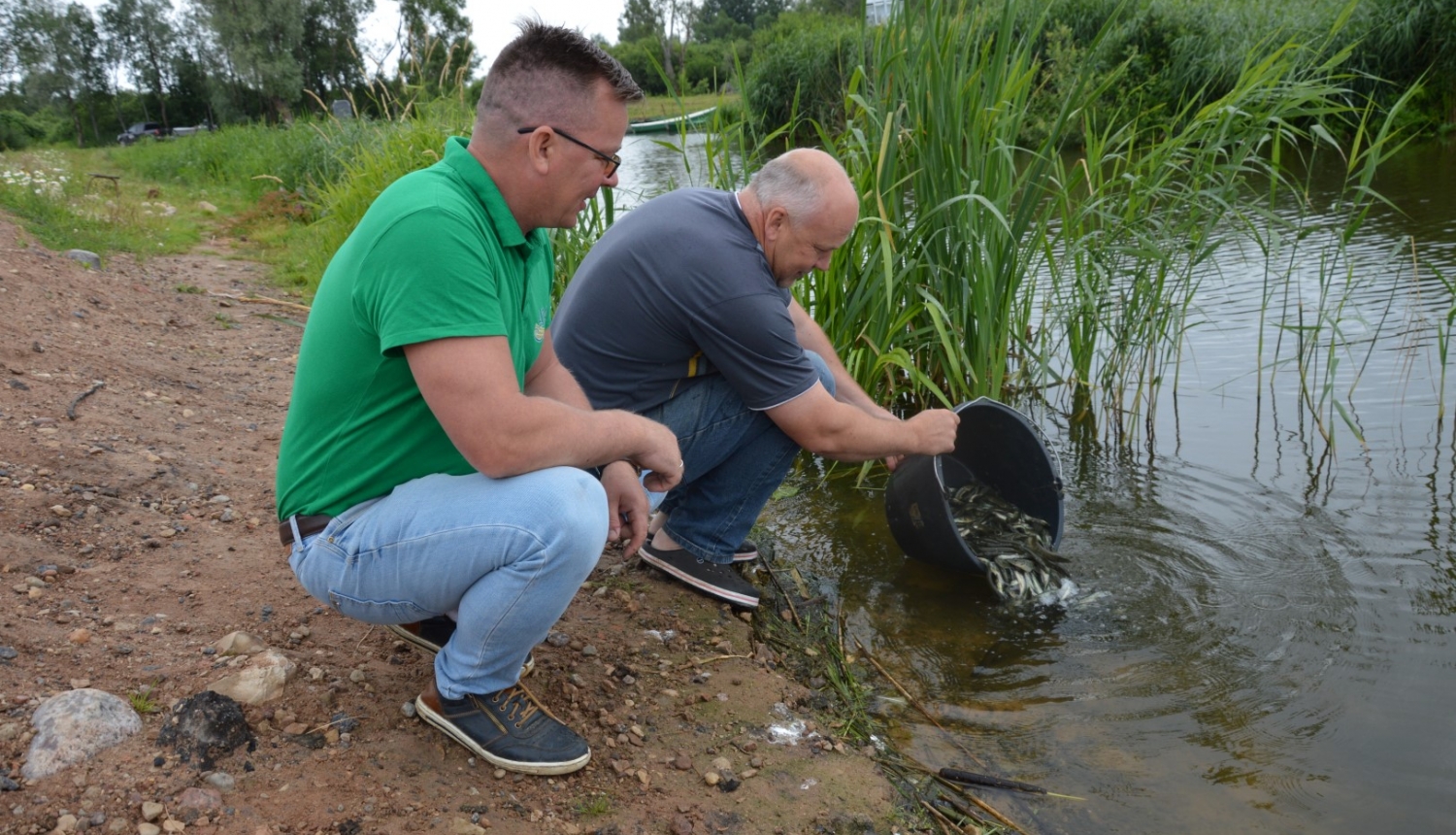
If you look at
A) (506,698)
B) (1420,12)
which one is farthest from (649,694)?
(1420,12)

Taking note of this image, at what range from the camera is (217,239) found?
922 cm

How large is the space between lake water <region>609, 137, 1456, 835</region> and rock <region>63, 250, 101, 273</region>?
182 inches

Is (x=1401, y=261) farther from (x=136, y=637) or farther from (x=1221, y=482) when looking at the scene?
(x=136, y=637)

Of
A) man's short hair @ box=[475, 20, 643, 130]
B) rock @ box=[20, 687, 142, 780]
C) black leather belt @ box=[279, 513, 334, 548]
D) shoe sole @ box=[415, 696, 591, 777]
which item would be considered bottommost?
shoe sole @ box=[415, 696, 591, 777]

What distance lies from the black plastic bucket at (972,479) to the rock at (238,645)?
1739mm

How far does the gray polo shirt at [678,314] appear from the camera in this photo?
254 centimetres

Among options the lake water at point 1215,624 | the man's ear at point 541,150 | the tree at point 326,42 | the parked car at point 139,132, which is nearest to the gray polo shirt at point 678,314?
the man's ear at point 541,150

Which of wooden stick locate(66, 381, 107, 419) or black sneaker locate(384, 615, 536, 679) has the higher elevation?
wooden stick locate(66, 381, 107, 419)

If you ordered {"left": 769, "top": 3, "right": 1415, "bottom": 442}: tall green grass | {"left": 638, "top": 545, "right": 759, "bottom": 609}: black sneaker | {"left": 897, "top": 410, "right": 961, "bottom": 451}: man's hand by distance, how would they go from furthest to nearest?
{"left": 769, "top": 3, "right": 1415, "bottom": 442}: tall green grass
{"left": 638, "top": 545, "right": 759, "bottom": 609}: black sneaker
{"left": 897, "top": 410, "right": 961, "bottom": 451}: man's hand

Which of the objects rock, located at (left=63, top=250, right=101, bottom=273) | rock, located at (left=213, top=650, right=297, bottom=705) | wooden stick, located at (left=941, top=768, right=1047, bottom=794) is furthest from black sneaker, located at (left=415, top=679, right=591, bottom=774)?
rock, located at (left=63, top=250, right=101, bottom=273)

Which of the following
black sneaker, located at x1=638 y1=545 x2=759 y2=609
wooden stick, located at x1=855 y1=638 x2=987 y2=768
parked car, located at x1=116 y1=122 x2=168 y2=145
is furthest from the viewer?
parked car, located at x1=116 y1=122 x2=168 y2=145

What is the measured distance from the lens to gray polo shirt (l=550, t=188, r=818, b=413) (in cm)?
254

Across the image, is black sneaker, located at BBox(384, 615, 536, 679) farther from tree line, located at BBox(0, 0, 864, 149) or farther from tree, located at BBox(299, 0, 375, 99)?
tree, located at BBox(299, 0, 375, 99)

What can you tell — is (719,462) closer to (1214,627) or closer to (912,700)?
(912,700)
